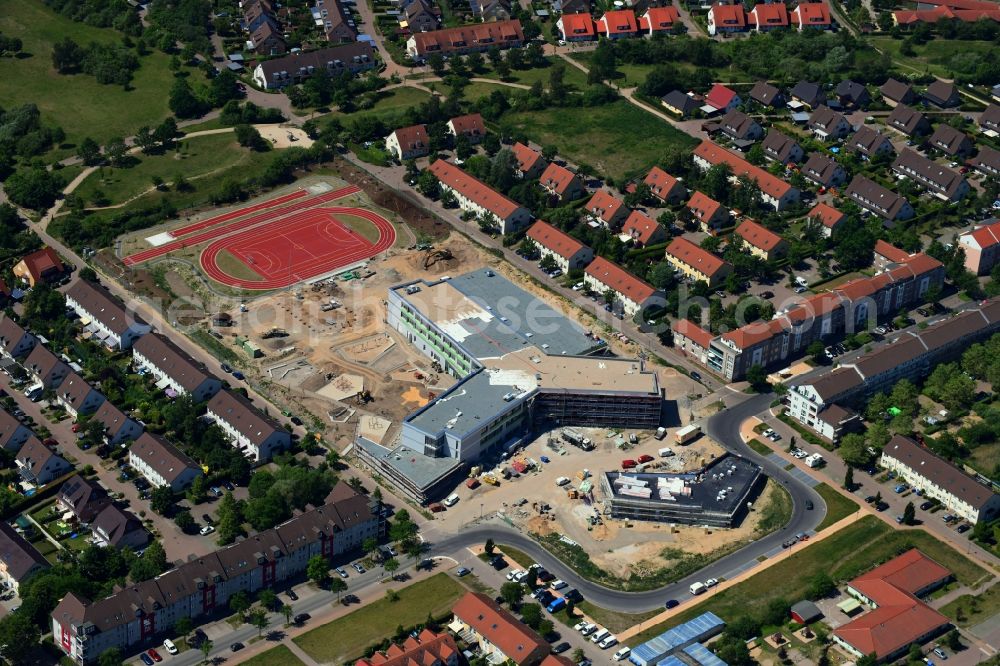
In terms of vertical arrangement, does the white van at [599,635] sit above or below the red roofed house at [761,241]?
below

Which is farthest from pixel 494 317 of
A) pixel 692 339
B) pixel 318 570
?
pixel 318 570

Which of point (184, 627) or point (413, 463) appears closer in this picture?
point (184, 627)

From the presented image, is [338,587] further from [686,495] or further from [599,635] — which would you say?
[686,495]

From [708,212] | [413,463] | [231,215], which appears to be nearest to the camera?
[413,463]

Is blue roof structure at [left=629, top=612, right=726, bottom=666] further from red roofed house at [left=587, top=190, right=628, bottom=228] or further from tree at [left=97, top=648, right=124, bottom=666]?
red roofed house at [left=587, top=190, right=628, bottom=228]

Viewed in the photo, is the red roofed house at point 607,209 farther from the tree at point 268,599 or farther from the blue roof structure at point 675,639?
the tree at point 268,599

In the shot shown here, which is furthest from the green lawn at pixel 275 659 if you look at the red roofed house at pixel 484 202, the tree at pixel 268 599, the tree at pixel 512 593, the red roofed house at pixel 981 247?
the red roofed house at pixel 981 247
